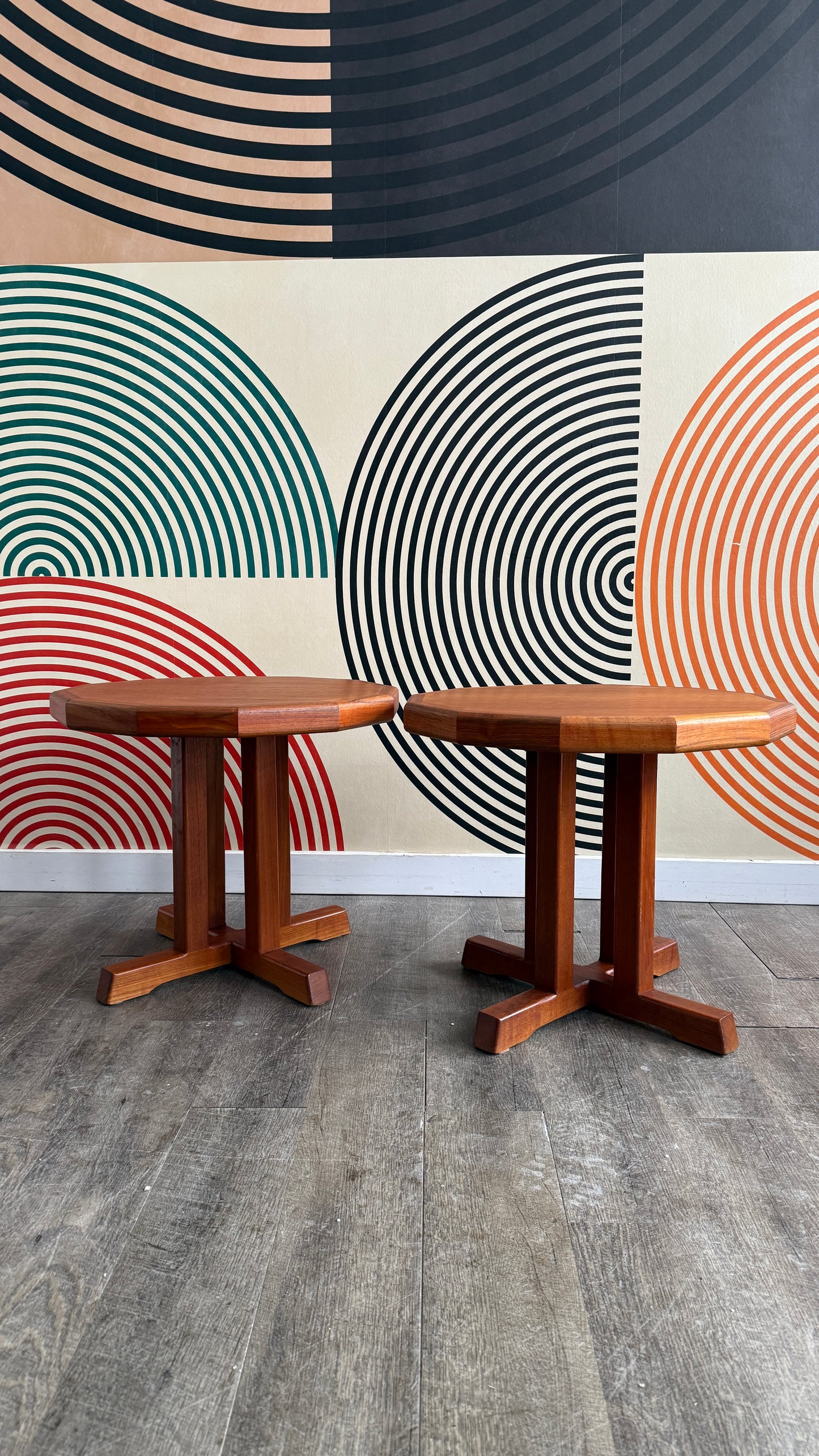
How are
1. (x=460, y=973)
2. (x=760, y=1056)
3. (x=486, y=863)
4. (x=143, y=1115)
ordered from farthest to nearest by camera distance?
1. (x=486, y=863)
2. (x=460, y=973)
3. (x=760, y=1056)
4. (x=143, y=1115)

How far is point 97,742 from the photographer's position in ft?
8.97

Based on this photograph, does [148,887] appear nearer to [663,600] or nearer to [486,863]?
[486,863]

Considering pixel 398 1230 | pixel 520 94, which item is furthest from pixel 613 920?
pixel 520 94

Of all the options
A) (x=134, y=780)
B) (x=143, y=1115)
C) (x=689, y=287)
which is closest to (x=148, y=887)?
(x=134, y=780)

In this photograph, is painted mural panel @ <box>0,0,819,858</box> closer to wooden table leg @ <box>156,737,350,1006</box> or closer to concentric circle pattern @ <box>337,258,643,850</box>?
concentric circle pattern @ <box>337,258,643,850</box>

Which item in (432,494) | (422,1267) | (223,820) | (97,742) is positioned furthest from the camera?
(97,742)

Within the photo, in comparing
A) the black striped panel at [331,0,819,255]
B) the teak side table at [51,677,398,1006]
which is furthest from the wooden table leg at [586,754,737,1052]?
the black striped panel at [331,0,819,255]

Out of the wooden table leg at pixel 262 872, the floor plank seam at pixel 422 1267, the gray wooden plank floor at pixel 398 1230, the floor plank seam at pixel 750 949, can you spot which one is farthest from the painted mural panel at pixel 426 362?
the floor plank seam at pixel 422 1267

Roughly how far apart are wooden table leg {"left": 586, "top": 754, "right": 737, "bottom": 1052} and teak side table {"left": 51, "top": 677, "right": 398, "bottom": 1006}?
1.63 feet

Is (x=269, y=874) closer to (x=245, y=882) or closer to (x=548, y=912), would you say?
(x=245, y=882)

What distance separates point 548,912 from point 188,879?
2.43ft

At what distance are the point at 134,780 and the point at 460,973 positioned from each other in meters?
1.14

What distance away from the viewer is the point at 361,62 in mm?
2496

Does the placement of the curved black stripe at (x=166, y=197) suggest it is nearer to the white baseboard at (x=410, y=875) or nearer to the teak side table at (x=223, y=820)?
the teak side table at (x=223, y=820)
